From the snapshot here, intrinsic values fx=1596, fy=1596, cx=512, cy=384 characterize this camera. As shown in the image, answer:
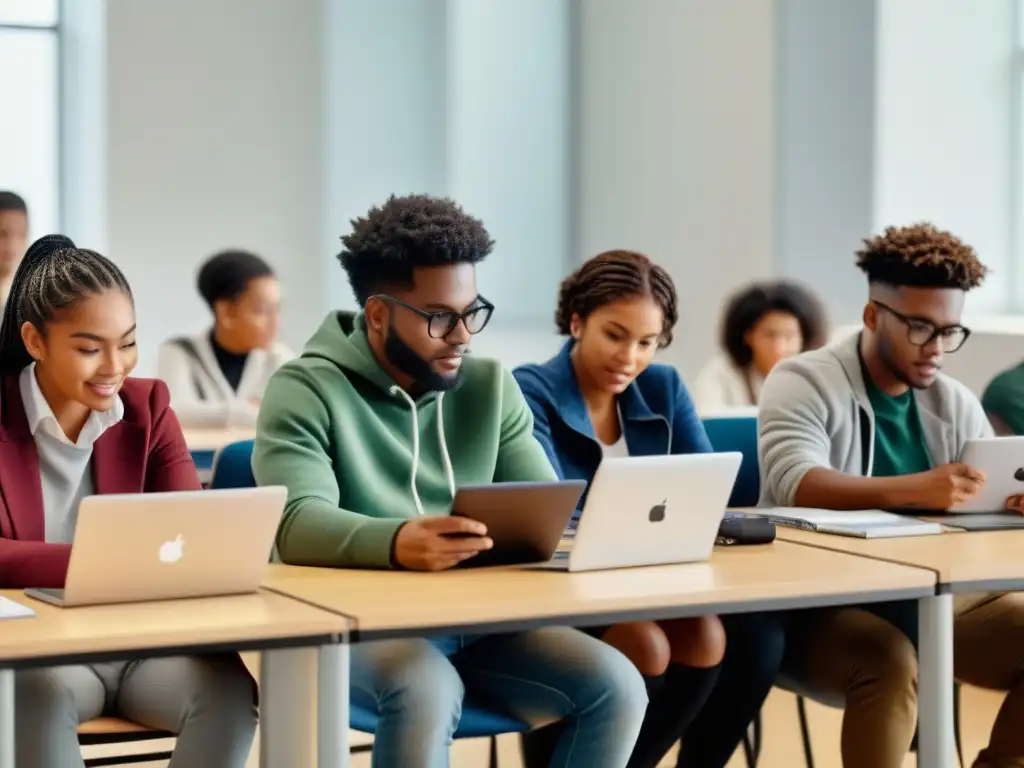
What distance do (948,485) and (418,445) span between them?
0.95 meters

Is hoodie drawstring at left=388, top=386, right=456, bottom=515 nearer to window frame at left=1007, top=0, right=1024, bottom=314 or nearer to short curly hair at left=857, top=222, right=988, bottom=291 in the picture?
short curly hair at left=857, top=222, right=988, bottom=291

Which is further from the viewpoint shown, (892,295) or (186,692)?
(892,295)

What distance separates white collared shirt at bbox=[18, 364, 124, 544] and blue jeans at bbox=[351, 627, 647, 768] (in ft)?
1.52

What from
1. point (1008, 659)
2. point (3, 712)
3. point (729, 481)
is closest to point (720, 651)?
point (729, 481)

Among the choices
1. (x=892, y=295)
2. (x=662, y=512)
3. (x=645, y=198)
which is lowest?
(x=662, y=512)

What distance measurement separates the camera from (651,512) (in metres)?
2.29

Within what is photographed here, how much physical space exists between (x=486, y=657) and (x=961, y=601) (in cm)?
95

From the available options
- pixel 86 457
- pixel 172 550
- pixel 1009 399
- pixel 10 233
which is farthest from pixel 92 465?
pixel 10 233

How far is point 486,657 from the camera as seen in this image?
238 centimetres

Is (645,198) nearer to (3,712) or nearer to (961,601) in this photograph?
(961,601)

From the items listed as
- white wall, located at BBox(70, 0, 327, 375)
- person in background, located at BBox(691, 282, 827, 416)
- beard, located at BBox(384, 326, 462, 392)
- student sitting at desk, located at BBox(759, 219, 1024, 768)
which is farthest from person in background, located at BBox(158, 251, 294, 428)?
beard, located at BBox(384, 326, 462, 392)

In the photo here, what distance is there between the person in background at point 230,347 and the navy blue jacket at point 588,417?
207cm

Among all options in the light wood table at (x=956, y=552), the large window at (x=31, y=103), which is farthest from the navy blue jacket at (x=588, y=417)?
the large window at (x=31, y=103)

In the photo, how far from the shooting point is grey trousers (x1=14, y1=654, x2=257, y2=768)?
2094 millimetres
